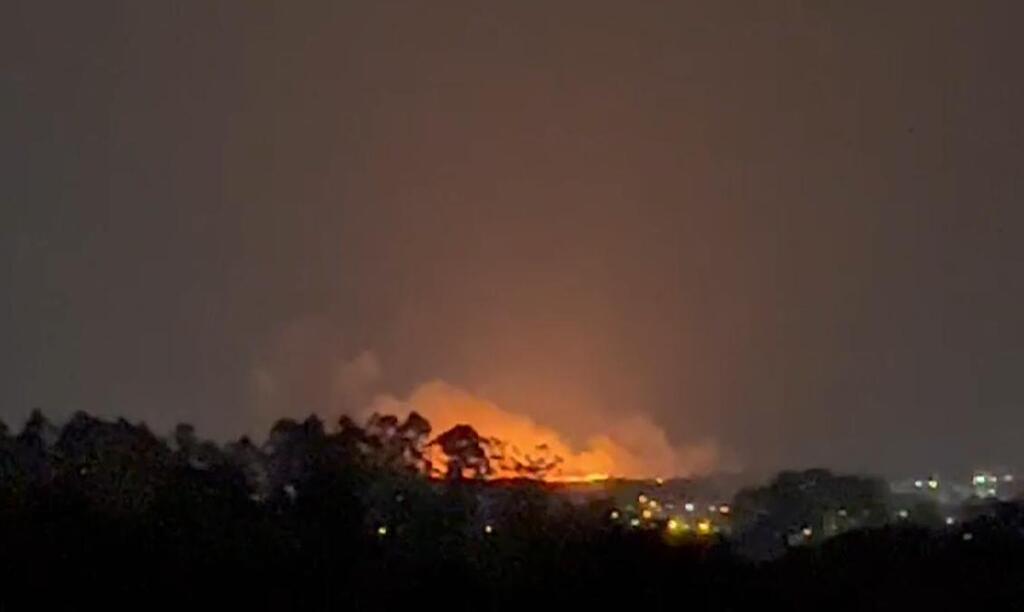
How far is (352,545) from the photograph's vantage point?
22625 millimetres

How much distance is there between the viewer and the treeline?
783 inches

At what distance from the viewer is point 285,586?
20.2 metres

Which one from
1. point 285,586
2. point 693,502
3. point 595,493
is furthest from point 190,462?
point 693,502

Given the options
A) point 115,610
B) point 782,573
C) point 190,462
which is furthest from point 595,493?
point 115,610

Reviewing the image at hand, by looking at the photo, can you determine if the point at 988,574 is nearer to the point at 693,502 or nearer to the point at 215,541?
the point at 215,541

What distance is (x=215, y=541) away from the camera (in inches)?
826

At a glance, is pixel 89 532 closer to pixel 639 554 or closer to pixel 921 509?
pixel 639 554

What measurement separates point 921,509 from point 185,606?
92.5 ft

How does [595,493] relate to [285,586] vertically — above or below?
above

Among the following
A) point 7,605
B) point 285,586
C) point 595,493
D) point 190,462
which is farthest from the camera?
point 595,493

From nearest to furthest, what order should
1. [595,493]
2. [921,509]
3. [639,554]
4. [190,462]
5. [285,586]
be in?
[285,586] < [639,554] < [190,462] < [595,493] < [921,509]

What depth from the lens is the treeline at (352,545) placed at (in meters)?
19.9

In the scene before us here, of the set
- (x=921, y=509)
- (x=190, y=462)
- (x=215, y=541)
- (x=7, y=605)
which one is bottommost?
(x=7, y=605)

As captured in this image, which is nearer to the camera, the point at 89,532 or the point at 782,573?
the point at 89,532
